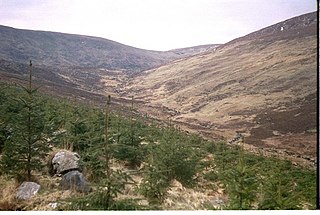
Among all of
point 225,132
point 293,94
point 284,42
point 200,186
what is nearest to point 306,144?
point 225,132

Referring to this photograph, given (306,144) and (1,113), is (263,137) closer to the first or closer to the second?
(306,144)

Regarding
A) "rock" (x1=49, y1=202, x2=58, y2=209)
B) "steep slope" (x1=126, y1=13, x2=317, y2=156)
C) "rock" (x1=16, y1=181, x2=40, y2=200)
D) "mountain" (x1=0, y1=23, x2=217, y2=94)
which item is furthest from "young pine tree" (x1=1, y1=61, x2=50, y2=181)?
"steep slope" (x1=126, y1=13, x2=317, y2=156)

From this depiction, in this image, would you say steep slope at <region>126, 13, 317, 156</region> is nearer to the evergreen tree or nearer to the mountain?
the mountain

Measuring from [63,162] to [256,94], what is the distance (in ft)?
65.3

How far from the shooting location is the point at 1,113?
428cm

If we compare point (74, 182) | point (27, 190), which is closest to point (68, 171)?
point (74, 182)

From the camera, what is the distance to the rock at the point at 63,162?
10.4 ft

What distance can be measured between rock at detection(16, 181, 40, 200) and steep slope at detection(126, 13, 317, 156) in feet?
33.1

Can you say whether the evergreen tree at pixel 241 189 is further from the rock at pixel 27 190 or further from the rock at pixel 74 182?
the rock at pixel 27 190

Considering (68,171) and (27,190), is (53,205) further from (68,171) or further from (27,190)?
(68,171)

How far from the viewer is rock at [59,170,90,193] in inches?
110

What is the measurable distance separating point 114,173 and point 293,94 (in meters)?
19.1

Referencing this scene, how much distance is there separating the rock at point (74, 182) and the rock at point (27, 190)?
22 cm

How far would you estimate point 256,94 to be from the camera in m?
21.6
